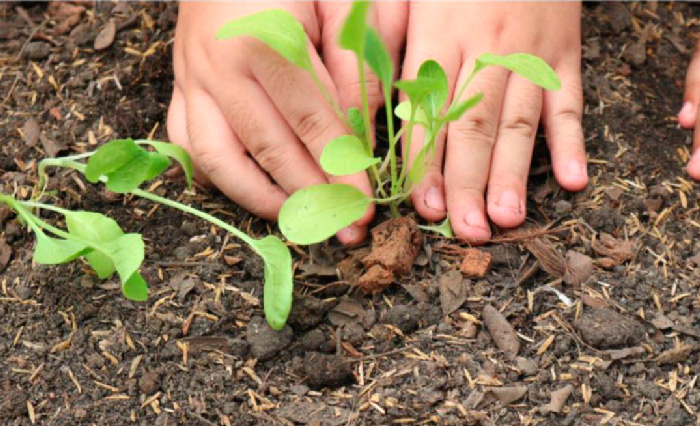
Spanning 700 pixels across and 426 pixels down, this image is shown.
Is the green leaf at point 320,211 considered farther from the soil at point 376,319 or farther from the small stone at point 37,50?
the small stone at point 37,50

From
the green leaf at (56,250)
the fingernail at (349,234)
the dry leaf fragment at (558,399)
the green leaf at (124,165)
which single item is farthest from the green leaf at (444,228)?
the green leaf at (56,250)

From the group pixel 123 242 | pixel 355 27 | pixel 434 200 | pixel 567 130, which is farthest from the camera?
pixel 567 130

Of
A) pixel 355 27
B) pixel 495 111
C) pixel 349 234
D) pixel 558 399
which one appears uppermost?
pixel 355 27

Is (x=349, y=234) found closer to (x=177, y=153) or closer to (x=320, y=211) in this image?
(x=320, y=211)

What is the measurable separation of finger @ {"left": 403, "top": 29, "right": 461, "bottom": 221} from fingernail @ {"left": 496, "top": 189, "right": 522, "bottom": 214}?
10 cm

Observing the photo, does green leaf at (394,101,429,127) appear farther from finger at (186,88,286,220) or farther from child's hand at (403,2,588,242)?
finger at (186,88,286,220)

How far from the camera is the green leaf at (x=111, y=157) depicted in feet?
4.62

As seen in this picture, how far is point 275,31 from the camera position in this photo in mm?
1409

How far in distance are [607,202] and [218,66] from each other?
2.44ft

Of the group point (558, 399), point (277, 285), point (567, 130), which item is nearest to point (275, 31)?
point (277, 285)

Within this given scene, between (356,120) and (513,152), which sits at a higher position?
(356,120)

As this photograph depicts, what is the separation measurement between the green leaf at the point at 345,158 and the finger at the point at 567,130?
423 millimetres

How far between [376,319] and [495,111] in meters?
0.47

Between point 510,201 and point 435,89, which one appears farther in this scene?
point 510,201
